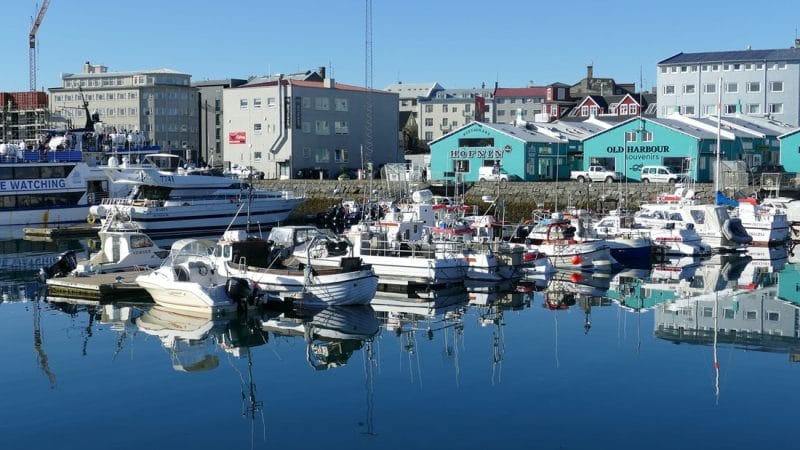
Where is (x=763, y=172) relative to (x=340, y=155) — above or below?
below

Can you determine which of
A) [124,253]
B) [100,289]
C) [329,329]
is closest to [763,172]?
[124,253]

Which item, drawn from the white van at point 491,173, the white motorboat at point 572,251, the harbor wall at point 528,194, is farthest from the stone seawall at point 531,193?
the white motorboat at point 572,251

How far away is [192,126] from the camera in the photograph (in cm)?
8725

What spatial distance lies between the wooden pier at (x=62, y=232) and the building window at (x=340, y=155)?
24344mm

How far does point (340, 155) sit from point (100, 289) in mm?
42753

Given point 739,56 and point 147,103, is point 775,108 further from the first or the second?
point 147,103

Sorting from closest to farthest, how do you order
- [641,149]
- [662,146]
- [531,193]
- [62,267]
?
[62,267]
[531,193]
[662,146]
[641,149]

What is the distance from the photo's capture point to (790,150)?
52.2 m

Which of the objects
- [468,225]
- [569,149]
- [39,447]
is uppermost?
[569,149]

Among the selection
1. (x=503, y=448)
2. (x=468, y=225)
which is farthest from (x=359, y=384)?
(x=468, y=225)

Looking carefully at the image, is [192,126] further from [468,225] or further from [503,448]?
[503,448]

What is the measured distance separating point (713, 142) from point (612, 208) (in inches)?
311

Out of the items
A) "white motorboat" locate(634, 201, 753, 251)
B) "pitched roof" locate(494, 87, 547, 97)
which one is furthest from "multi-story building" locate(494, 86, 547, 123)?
"white motorboat" locate(634, 201, 753, 251)

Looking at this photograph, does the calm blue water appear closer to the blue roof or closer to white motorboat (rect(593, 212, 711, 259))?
white motorboat (rect(593, 212, 711, 259))
